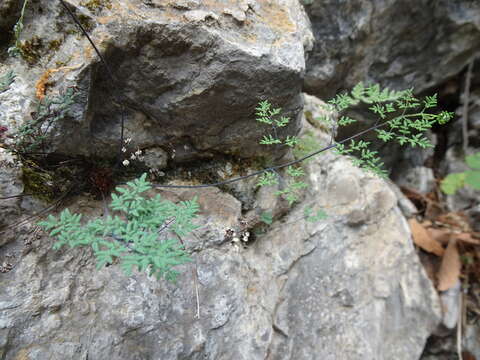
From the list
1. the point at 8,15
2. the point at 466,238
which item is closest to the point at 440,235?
the point at 466,238

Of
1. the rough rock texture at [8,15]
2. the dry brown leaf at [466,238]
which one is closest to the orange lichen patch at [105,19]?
the rough rock texture at [8,15]

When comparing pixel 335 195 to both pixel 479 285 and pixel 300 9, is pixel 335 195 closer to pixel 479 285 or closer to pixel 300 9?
pixel 300 9

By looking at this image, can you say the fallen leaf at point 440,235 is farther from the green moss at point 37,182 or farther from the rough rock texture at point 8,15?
the rough rock texture at point 8,15

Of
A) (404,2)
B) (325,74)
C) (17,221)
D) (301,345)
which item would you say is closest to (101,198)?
(17,221)

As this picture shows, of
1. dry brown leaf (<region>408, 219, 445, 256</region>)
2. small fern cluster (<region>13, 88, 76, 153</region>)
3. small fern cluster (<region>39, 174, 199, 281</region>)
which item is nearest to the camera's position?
small fern cluster (<region>39, 174, 199, 281</region>)

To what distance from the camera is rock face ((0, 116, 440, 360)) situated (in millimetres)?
1758

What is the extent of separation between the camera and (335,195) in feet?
9.57

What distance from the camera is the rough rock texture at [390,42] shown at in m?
3.83

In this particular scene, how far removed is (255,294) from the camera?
2.27 metres

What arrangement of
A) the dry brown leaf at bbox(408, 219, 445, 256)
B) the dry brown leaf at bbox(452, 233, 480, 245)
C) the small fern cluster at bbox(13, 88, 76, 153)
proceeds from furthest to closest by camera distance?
the dry brown leaf at bbox(452, 233, 480, 245), the dry brown leaf at bbox(408, 219, 445, 256), the small fern cluster at bbox(13, 88, 76, 153)

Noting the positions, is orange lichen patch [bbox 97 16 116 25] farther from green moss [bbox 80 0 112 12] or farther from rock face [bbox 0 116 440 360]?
rock face [bbox 0 116 440 360]

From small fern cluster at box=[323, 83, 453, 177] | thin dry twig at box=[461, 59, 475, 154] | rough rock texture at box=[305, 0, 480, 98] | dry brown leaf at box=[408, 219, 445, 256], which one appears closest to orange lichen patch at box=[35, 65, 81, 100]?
small fern cluster at box=[323, 83, 453, 177]

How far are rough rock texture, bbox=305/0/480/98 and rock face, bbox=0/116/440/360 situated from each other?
155 centimetres

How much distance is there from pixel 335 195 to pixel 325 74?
76.6 inches
